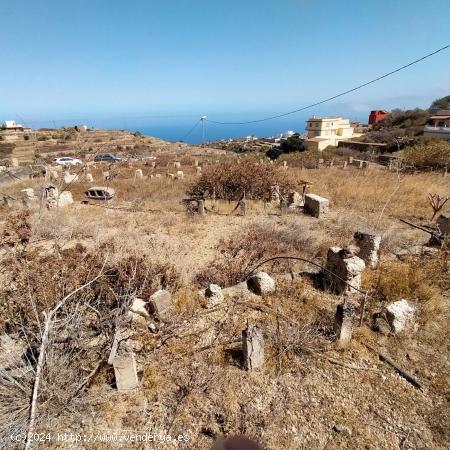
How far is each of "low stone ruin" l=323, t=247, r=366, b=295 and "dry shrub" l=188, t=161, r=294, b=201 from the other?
6633 millimetres

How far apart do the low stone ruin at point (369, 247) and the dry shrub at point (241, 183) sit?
20.1 feet

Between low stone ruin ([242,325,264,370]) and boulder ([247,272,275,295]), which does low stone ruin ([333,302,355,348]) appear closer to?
low stone ruin ([242,325,264,370])

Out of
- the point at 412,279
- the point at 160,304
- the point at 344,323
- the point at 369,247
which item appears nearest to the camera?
the point at 344,323

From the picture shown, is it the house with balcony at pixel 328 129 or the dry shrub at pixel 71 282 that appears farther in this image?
the house with balcony at pixel 328 129

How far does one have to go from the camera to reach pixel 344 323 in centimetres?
404

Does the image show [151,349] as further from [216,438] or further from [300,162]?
[300,162]

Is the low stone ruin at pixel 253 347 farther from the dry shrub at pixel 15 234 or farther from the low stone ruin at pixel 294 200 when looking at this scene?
the low stone ruin at pixel 294 200

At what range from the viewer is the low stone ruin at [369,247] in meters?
5.99

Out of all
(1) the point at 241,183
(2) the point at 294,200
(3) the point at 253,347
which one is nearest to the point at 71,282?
(3) the point at 253,347

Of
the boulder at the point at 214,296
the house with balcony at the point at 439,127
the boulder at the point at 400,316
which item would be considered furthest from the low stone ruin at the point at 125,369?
the house with balcony at the point at 439,127

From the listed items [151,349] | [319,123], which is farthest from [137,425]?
[319,123]

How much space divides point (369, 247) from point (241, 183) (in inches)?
263

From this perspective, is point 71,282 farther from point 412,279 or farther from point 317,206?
point 317,206

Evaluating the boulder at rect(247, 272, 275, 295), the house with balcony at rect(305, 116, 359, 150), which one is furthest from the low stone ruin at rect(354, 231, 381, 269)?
the house with balcony at rect(305, 116, 359, 150)
